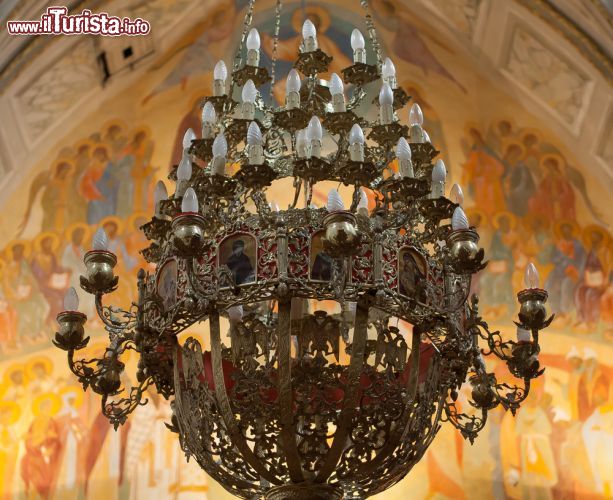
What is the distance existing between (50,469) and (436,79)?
4.19 m

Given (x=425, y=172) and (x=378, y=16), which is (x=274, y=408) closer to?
(x=425, y=172)

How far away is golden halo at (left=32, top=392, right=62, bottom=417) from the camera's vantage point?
7.98 metres

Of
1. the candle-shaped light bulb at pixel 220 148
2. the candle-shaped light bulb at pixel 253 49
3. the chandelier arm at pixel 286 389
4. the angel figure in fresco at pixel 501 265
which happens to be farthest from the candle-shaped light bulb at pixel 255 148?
the angel figure in fresco at pixel 501 265

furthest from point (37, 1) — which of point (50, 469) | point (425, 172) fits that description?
point (425, 172)

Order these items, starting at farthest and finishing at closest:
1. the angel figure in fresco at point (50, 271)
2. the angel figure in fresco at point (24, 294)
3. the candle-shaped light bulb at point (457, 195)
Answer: the angel figure in fresco at point (50, 271), the angel figure in fresco at point (24, 294), the candle-shaped light bulb at point (457, 195)

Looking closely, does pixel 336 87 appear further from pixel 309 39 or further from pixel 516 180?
pixel 516 180

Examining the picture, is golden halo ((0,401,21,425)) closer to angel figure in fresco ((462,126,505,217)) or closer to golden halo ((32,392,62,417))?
golden halo ((32,392,62,417))

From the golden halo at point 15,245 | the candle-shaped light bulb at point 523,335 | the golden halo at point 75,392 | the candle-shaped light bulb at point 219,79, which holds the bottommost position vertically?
the candle-shaped light bulb at point 523,335

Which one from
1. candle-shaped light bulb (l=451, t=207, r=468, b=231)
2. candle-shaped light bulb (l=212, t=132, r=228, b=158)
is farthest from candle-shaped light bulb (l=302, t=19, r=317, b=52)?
Answer: candle-shaped light bulb (l=451, t=207, r=468, b=231)

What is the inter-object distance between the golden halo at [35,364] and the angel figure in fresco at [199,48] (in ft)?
7.22

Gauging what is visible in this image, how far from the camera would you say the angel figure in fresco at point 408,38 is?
837cm

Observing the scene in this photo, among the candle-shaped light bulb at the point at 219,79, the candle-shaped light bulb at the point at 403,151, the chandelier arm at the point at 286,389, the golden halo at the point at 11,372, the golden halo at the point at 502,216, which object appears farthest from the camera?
the golden halo at the point at 502,216

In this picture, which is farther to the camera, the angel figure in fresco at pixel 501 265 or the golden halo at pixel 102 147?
the golden halo at pixel 102 147

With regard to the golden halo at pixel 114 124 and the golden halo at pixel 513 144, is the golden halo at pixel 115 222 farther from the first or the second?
the golden halo at pixel 513 144
